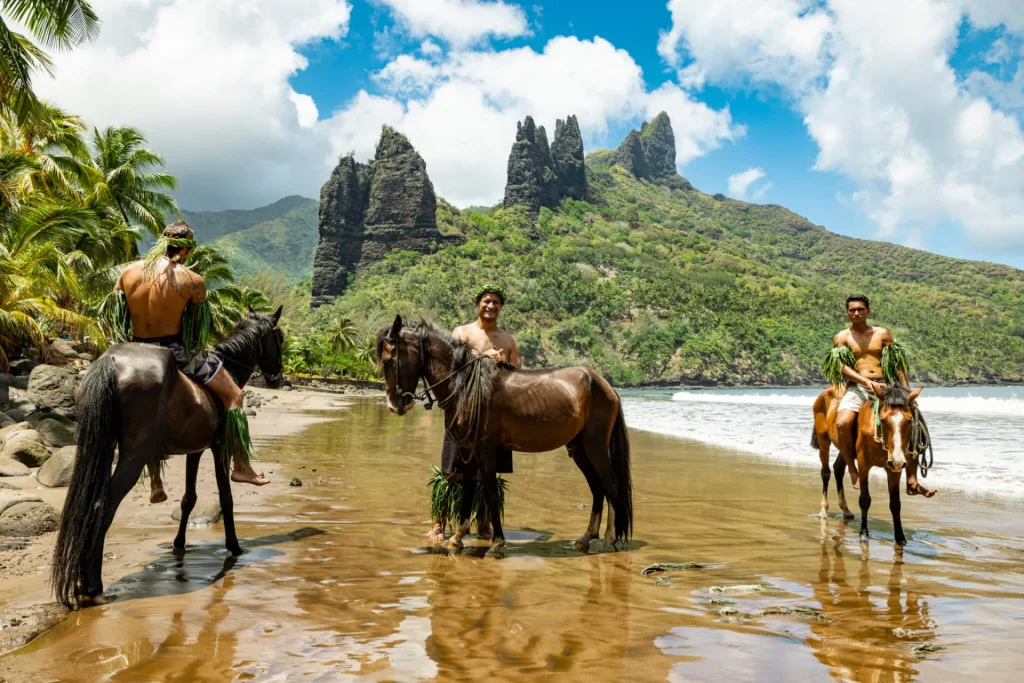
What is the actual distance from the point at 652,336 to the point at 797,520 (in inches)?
4030

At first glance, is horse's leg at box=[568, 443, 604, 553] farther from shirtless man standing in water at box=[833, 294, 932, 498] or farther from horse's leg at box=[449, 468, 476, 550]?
shirtless man standing in water at box=[833, 294, 932, 498]

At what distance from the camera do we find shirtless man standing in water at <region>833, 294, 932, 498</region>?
7230mm

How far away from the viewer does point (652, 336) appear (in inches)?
4259

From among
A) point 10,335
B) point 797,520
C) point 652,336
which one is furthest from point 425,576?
point 652,336

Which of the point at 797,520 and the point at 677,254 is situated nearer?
the point at 797,520

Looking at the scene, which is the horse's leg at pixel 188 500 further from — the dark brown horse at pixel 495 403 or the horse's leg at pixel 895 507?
the horse's leg at pixel 895 507

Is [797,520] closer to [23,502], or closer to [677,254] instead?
[23,502]

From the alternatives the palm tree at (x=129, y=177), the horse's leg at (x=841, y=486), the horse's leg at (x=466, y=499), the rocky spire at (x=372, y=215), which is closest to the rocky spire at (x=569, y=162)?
the rocky spire at (x=372, y=215)

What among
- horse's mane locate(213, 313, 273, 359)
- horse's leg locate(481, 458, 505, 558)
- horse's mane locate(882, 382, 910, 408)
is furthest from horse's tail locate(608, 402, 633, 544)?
horse's mane locate(213, 313, 273, 359)

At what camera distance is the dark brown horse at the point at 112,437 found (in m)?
4.18

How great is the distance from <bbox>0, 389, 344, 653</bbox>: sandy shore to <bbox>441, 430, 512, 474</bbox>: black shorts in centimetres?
231

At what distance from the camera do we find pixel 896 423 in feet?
21.0

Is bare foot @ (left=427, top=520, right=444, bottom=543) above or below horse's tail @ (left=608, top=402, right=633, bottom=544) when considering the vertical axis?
below

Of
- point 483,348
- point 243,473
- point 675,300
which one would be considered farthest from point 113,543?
point 675,300
